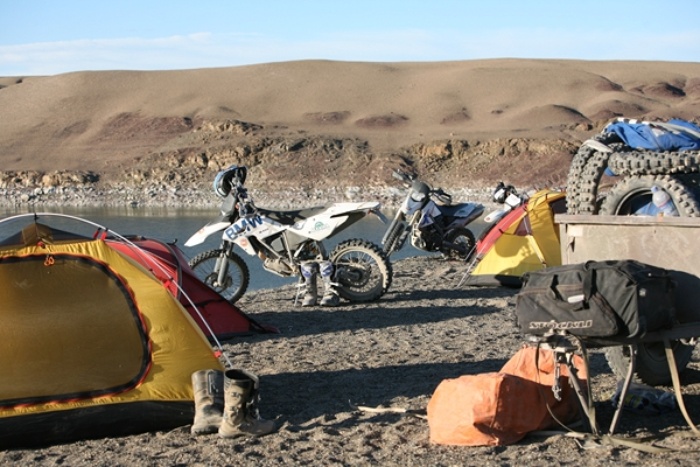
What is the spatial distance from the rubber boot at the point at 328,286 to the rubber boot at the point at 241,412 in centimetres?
515

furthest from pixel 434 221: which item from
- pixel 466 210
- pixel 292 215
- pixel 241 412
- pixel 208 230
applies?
pixel 241 412

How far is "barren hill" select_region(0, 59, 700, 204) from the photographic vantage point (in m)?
42.3

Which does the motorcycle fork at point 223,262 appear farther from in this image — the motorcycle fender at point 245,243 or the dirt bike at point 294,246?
the motorcycle fender at point 245,243

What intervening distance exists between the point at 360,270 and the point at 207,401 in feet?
17.7

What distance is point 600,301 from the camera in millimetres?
5395

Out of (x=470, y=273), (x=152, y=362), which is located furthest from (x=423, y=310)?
(x=152, y=362)

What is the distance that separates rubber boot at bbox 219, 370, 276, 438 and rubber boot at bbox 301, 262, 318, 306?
519 cm

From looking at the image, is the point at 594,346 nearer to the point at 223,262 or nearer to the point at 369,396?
the point at 369,396

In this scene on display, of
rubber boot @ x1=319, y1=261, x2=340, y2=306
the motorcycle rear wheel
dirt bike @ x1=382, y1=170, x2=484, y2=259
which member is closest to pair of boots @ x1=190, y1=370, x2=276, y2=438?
rubber boot @ x1=319, y1=261, x2=340, y2=306

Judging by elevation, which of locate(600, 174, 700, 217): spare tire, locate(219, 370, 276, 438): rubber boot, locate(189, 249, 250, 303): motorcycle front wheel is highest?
locate(600, 174, 700, 217): spare tire

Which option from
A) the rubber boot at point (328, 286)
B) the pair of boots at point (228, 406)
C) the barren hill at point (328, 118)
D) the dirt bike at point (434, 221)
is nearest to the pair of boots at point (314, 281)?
the rubber boot at point (328, 286)

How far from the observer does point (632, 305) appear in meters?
5.38

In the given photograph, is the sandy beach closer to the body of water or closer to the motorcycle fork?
the motorcycle fork

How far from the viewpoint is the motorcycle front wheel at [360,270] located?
11.6 metres
